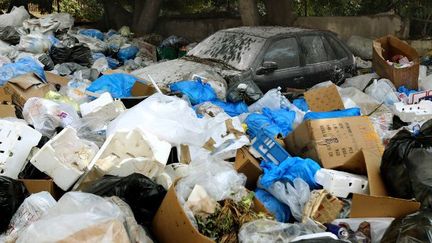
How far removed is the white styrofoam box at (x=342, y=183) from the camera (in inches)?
142

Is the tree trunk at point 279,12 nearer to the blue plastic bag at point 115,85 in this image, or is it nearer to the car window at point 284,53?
the car window at point 284,53

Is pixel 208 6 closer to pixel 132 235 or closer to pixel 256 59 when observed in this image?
pixel 256 59

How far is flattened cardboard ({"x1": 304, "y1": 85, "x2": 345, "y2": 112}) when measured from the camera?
534 centimetres

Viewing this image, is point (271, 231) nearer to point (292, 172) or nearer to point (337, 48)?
point (292, 172)

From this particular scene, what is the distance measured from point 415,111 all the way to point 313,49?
1.75m

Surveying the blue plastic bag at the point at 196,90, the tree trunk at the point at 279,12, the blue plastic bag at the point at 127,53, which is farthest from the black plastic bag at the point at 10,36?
the tree trunk at the point at 279,12

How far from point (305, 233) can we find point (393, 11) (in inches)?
378

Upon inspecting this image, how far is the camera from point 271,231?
2979 millimetres

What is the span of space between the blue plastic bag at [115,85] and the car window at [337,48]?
290cm

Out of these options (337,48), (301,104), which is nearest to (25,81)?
(301,104)

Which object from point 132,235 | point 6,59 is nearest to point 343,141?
point 132,235

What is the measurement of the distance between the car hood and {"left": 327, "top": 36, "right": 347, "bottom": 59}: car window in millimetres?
1789

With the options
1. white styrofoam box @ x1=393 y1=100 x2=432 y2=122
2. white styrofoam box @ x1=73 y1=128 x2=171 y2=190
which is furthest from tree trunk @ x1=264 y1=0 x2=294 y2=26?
white styrofoam box @ x1=73 y1=128 x2=171 y2=190

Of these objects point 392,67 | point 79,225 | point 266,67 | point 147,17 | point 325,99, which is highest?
point 79,225
